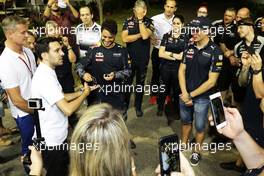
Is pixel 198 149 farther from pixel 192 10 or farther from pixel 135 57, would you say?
pixel 192 10

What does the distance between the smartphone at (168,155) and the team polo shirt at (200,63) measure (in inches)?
90.9

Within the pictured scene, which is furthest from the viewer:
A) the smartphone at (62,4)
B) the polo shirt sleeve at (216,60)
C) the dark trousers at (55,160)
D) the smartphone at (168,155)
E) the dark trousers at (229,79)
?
the smartphone at (62,4)

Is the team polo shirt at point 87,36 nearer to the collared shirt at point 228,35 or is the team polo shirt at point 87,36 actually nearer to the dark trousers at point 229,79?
the collared shirt at point 228,35

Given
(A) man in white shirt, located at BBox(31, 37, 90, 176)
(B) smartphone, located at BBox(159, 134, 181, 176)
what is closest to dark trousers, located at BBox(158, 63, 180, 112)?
(A) man in white shirt, located at BBox(31, 37, 90, 176)

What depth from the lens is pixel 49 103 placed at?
3283mm

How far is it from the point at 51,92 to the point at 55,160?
2.41ft

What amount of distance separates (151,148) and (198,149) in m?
0.73

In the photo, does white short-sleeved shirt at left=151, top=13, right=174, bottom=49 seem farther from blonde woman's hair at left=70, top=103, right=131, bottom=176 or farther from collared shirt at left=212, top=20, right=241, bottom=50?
blonde woman's hair at left=70, top=103, right=131, bottom=176

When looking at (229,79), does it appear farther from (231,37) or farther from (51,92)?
(51,92)

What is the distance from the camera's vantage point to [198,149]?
15.5 feet

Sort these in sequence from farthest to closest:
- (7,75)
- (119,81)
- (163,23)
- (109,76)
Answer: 1. (163,23)
2. (119,81)
3. (109,76)
4. (7,75)

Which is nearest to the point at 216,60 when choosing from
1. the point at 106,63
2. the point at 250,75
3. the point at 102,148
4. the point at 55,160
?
the point at 250,75

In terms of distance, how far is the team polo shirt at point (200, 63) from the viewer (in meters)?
4.26

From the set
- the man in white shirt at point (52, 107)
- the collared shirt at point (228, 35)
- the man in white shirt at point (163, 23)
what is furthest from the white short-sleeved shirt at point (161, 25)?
the man in white shirt at point (52, 107)
